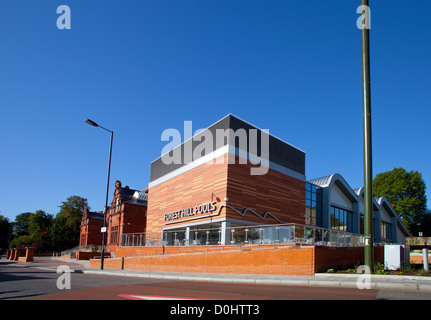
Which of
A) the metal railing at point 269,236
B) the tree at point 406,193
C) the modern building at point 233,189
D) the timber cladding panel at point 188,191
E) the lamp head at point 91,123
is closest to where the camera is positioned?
the metal railing at point 269,236

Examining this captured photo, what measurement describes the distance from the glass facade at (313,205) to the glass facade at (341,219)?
2.73 m

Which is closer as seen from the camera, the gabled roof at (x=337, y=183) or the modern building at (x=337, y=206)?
the modern building at (x=337, y=206)

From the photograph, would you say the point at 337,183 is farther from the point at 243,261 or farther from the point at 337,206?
the point at 243,261

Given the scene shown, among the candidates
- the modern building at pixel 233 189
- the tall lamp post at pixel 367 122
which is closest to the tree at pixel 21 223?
the modern building at pixel 233 189

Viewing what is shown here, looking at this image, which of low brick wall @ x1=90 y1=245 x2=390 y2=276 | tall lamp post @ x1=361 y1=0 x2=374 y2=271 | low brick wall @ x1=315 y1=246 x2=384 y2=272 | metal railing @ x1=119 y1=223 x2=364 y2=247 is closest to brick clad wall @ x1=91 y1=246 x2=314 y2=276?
low brick wall @ x1=90 y1=245 x2=390 y2=276

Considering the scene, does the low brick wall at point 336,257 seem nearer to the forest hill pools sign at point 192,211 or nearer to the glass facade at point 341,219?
the forest hill pools sign at point 192,211

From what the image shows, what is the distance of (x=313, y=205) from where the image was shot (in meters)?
38.0

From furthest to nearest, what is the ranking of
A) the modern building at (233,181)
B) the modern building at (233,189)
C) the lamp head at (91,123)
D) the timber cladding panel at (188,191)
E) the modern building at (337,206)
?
the modern building at (337,206)
the timber cladding panel at (188,191)
the modern building at (233,181)
the modern building at (233,189)
the lamp head at (91,123)

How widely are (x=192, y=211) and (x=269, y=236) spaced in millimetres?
13958

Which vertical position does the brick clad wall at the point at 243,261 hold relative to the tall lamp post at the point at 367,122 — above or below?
below

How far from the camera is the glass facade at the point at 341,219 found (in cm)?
4105

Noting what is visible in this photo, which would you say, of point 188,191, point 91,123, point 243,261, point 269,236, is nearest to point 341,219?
point 188,191

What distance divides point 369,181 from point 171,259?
50.4ft
